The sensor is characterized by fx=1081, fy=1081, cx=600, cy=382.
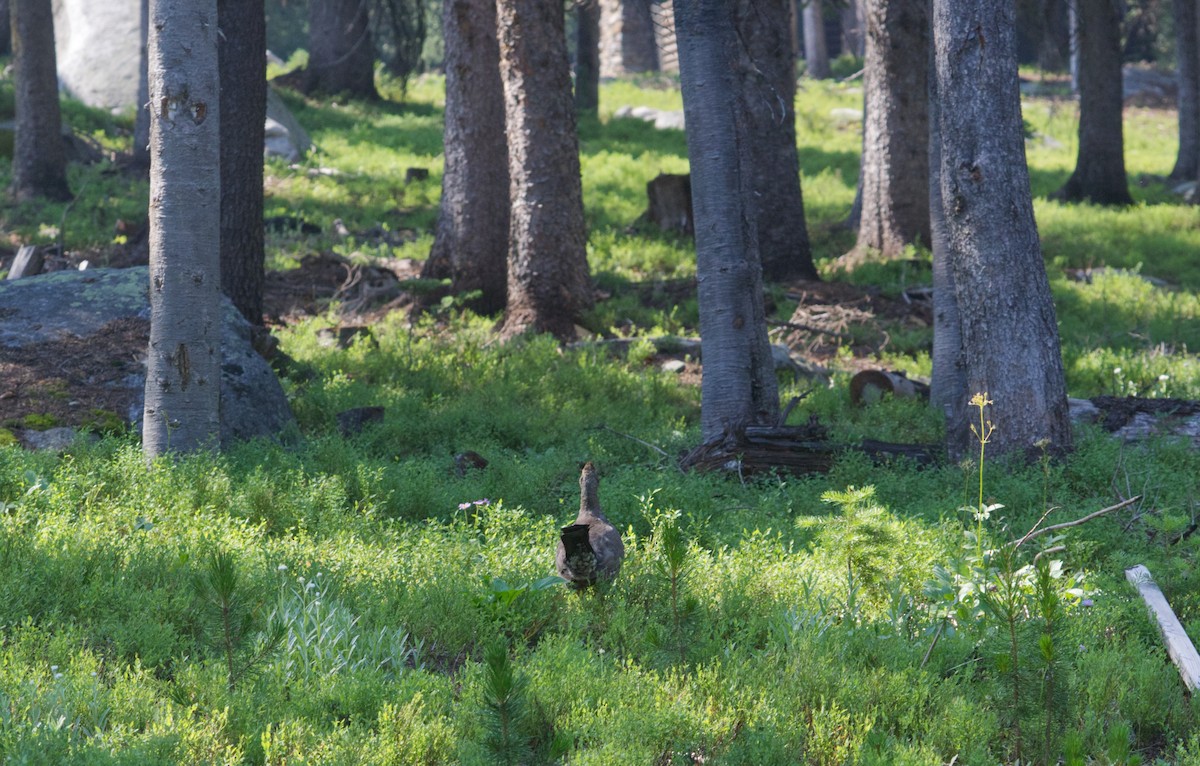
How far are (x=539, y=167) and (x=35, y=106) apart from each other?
28.3 feet

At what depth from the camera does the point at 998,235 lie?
20.8ft

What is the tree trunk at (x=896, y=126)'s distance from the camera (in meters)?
13.3

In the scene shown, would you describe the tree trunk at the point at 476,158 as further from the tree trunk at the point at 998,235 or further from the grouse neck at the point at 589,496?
the grouse neck at the point at 589,496

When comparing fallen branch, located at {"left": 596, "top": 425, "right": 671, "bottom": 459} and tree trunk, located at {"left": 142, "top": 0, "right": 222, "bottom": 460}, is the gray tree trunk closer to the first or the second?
fallen branch, located at {"left": 596, "top": 425, "right": 671, "bottom": 459}

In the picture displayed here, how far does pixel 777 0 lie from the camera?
41.6 ft

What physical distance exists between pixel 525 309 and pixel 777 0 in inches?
201

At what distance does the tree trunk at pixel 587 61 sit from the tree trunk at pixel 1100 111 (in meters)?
8.91

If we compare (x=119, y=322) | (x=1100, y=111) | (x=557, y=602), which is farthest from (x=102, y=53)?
(x=557, y=602)

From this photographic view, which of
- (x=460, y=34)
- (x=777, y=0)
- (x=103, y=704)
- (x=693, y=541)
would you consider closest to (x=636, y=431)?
(x=693, y=541)

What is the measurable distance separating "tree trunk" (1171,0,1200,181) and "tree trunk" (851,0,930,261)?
848cm

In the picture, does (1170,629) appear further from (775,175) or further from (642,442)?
(775,175)

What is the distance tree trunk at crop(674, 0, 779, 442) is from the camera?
6.80m

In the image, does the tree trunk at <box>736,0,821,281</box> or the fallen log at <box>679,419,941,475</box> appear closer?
the fallen log at <box>679,419,941,475</box>

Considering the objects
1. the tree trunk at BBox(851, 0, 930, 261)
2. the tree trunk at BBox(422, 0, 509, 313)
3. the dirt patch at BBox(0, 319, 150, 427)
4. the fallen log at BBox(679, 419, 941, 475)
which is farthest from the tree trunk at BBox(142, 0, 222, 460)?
the tree trunk at BBox(851, 0, 930, 261)
